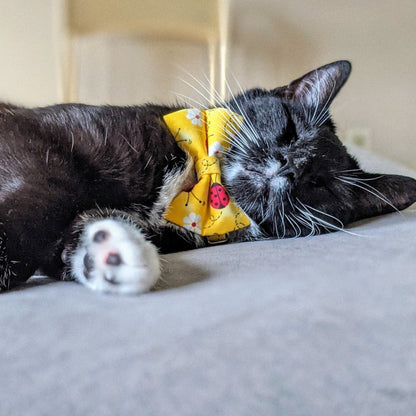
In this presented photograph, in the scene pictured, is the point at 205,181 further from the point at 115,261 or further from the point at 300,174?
the point at 115,261

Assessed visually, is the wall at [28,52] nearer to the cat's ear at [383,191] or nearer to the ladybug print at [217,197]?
the ladybug print at [217,197]

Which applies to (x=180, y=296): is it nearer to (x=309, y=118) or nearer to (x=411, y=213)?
(x=309, y=118)

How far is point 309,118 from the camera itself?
3.77 feet

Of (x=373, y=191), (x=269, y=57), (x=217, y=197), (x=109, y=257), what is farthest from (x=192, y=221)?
(x=269, y=57)

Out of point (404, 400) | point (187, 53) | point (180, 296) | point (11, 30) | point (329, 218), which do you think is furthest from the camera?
point (187, 53)

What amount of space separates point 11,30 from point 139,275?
7.25 feet

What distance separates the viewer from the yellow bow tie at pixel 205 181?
1.00 m

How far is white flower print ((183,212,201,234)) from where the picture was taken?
1.00 meters

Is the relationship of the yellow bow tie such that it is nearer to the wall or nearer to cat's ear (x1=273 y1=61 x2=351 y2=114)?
cat's ear (x1=273 y1=61 x2=351 y2=114)

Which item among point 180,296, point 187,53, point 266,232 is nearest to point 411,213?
point 266,232

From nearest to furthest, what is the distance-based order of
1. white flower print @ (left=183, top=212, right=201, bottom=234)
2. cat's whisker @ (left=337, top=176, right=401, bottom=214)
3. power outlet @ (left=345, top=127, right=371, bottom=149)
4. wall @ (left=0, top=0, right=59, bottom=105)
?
white flower print @ (left=183, top=212, right=201, bottom=234) → cat's whisker @ (left=337, top=176, right=401, bottom=214) → wall @ (left=0, top=0, right=59, bottom=105) → power outlet @ (left=345, top=127, right=371, bottom=149)

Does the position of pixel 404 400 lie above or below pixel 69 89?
below

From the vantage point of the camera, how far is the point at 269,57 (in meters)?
2.82

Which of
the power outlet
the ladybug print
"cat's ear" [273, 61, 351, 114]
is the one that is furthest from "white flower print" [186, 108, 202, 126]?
the power outlet
